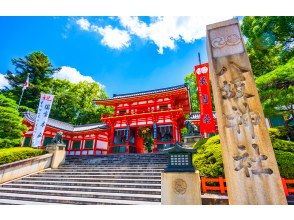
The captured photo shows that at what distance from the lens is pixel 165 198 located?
5.62 metres

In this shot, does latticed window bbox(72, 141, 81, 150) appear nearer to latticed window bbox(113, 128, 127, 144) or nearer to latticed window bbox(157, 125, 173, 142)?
latticed window bbox(113, 128, 127, 144)

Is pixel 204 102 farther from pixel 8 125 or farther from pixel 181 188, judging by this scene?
pixel 8 125

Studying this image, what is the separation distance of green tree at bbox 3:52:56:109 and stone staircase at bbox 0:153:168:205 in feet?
81.8

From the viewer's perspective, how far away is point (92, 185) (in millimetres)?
9195

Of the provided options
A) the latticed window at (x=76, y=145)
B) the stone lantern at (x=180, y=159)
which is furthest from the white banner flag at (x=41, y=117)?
the stone lantern at (x=180, y=159)

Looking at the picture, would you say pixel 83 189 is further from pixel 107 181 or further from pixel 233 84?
pixel 233 84

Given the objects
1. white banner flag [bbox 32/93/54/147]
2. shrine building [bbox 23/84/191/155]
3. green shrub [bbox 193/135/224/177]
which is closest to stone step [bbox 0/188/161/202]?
green shrub [bbox 193/135/224/177]

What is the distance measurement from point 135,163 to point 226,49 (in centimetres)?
988

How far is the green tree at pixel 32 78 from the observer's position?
1312 inches

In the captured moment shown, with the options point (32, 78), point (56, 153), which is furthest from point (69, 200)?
point (32, 78)

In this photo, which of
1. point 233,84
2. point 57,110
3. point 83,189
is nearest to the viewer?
point 233,84

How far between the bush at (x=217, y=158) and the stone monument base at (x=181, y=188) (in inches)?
75.9

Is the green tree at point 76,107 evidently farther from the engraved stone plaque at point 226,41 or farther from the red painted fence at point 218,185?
the engraved stone plaque at point 226,41

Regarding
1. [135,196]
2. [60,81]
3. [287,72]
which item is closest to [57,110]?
[60,81]
